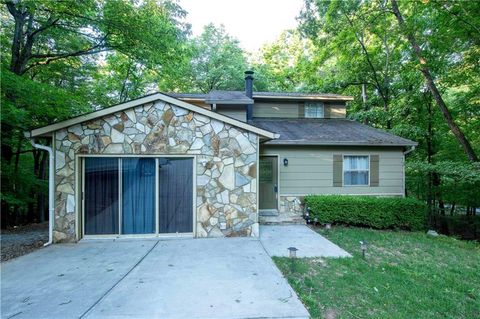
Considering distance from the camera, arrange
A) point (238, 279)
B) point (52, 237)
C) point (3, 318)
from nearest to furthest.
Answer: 1. point (3, 318)
2. point (238, 279)
3. point (52, 237)

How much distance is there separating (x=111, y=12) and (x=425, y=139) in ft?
45.6

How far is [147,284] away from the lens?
3523mm

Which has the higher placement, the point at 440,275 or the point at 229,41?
the point at 229,41

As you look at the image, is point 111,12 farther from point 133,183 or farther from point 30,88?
point 133,183

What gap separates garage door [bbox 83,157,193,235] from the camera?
5734 mm

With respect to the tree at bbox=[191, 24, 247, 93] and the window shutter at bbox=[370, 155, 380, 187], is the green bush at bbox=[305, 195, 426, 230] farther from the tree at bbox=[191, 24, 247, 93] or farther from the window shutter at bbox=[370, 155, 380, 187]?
the tree at bbox=[191, 24, 247, 93]

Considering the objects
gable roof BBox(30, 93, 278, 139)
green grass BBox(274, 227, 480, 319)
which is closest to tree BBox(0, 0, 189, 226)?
gable roof BBox(30, 93, 278, 139)

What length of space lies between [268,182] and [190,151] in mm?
3249

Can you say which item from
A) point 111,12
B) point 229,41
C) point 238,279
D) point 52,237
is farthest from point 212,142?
point 229,41

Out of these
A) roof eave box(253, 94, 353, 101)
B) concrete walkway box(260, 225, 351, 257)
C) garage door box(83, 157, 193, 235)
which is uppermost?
roof eave box(253, 94, 353, 101)

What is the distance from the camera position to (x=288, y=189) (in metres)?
7.96

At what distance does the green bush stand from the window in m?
0.99

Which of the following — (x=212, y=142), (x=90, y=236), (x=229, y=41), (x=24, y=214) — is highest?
(x=229, y=41)

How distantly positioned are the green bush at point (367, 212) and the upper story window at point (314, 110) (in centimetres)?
485
